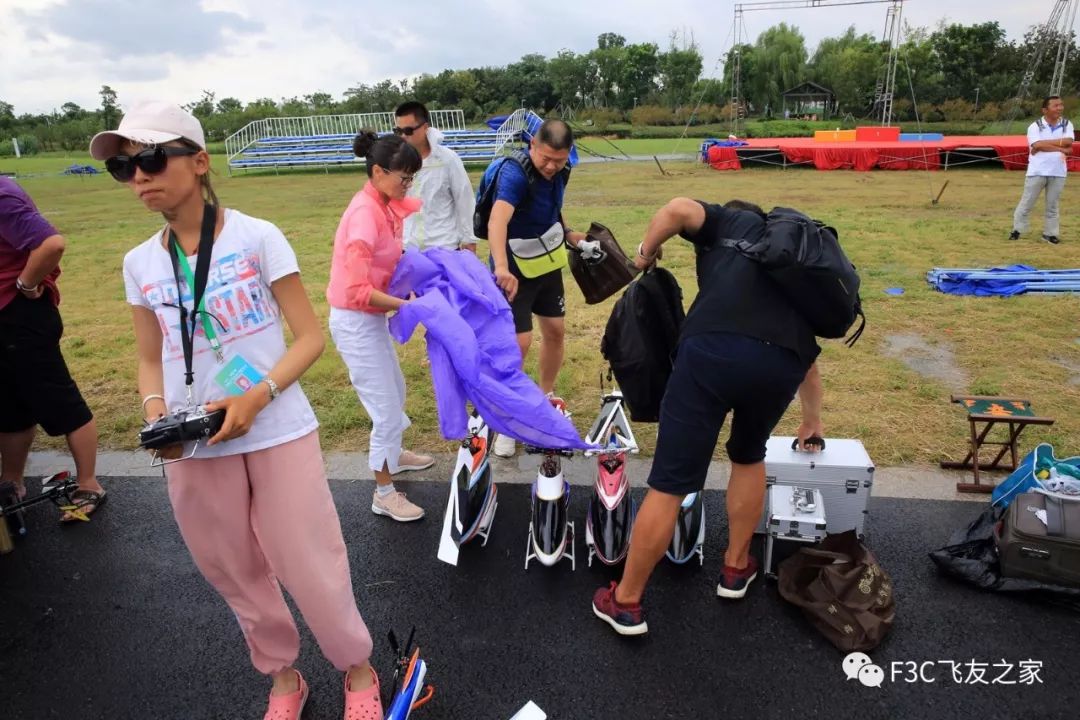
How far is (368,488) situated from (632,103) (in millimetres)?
69453

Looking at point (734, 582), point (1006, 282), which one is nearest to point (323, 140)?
point (1006, 282)

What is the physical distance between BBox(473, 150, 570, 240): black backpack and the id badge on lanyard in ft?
6.88

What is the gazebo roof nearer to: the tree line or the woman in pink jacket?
the tree line

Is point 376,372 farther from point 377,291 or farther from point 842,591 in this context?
point 842,591

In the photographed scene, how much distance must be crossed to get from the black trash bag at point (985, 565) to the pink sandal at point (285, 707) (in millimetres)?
2841

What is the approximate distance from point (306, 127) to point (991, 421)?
108ft

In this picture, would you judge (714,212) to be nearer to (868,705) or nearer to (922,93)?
(868,705)

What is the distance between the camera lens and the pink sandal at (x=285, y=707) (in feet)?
7.72

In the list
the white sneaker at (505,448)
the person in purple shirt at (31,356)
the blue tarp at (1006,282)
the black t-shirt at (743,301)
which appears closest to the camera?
the black t-shirt at (743,301)

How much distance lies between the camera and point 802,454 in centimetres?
327

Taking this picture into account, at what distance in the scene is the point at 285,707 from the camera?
2.37 metres

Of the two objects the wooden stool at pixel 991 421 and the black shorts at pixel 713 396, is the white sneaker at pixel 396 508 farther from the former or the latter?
the wooden stool at pixel 991 421

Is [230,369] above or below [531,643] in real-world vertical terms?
above

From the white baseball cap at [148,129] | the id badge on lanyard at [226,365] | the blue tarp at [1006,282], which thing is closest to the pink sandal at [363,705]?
the id badge on lanyard at [226,365]
